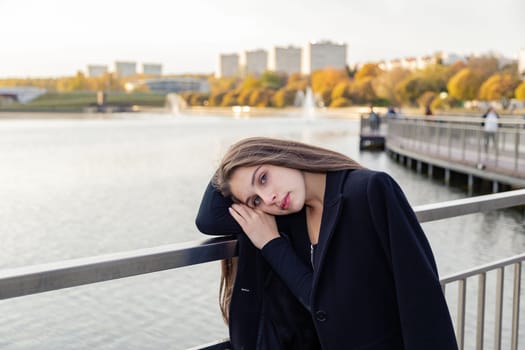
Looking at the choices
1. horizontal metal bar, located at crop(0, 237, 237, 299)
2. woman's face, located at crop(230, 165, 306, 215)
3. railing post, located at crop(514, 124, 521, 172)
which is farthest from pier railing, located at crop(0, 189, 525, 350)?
railing post, located at crop(514, 124, 521, 172)

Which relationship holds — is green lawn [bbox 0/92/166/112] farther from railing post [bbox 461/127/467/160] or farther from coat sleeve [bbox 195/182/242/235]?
coat sleeve [bbox 195/182/242/235]

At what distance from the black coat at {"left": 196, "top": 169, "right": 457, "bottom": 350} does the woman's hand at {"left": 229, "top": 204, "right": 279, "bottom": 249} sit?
19 centimetres

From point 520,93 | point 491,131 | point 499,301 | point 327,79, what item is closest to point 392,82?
point 520,93

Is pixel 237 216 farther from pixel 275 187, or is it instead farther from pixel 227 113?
pixel 227 113

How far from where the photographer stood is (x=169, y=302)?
9.75 metres

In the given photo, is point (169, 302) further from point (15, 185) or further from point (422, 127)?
point (422, 127)

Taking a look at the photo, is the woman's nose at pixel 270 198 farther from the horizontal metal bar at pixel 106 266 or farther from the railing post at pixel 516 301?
the railing post at pixel 516 301

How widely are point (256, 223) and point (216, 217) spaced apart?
138 mm

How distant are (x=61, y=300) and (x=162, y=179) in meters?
15.2

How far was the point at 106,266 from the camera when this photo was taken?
1.92 metres

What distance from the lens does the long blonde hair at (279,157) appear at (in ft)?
6.55

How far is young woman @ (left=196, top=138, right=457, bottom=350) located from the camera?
6.23 ft

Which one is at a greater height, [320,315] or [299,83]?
[299,83]

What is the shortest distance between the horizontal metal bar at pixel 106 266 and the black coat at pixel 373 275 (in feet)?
1.19
